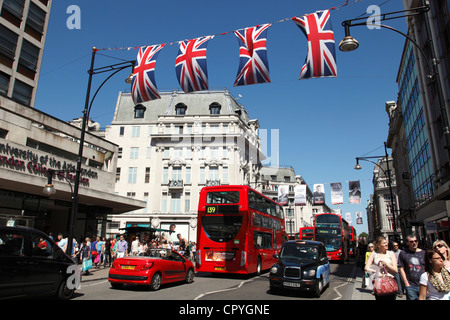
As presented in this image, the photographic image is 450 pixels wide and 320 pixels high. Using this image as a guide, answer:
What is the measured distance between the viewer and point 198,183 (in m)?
47.7

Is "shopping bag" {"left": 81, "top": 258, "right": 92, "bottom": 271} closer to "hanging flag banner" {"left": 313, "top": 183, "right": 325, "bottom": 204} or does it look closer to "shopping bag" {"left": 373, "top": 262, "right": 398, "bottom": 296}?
"shopping bag" {"left": 373, "top": 262, "right": 398, "bottom": 296}

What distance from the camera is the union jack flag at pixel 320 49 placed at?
10648 mm

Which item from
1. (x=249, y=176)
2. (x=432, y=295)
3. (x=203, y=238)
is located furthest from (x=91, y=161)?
(x=249, y=176)

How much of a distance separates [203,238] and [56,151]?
1310 cm

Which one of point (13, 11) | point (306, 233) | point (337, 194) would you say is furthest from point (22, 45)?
point (337, 194)

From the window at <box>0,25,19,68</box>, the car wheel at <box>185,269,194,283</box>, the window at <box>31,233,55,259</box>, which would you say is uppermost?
the window at <box>0,25,19,68</box>

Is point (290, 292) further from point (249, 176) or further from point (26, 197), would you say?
point (249, 176)

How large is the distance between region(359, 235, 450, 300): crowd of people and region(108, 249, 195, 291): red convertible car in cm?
687

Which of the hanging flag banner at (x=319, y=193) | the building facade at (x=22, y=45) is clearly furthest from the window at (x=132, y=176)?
the hanging flag banner at (x=319, y=193)

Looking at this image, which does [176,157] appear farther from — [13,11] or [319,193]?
[13,11]

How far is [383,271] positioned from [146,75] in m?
11.2

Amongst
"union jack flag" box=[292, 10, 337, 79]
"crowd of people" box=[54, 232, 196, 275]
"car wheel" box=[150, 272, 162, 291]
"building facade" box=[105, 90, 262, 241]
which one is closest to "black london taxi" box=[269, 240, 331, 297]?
"car wheel" box=[150, 272, 162, 291]

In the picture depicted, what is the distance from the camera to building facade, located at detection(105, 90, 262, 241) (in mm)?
47219

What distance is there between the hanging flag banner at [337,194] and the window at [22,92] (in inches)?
1240
